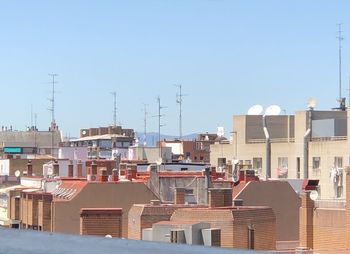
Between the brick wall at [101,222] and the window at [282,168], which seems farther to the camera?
the window at [282,168]

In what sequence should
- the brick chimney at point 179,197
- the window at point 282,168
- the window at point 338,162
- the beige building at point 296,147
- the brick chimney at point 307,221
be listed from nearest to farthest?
1. the brick chimney at point 307,221
2. the brick chimney at point 179,197
3. the window at point 338,162
4. the beige building at point 296,147
5. the window at point 282,168

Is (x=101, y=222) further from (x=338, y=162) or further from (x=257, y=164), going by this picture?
(x=257, y=164)

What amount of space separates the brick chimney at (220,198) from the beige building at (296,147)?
25.2 metres

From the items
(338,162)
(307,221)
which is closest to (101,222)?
(307,221)

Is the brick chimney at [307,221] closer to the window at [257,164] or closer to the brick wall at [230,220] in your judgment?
the brick wall at [230,220]

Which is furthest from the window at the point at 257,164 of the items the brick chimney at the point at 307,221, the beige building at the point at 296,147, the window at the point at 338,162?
the brick chimney at the point at 307,221

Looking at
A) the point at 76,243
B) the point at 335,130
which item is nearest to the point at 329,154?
the point at 335,130

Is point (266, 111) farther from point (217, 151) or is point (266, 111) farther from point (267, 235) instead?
point (267, 235)

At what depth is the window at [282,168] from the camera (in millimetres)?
62094

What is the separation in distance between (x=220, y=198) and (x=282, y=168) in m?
32.9

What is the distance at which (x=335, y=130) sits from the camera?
58.7 metres

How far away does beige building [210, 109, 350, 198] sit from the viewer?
56344mm

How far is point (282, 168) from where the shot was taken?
205ft

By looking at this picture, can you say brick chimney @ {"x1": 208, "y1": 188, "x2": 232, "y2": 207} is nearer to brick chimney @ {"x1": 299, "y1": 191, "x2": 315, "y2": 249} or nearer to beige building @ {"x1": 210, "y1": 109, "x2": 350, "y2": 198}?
brick chimney @ {"x1": 299, "y1": 191, "x2": 315, "y2": 249}
